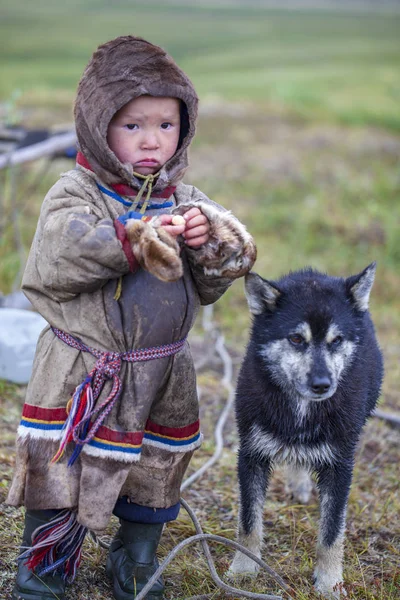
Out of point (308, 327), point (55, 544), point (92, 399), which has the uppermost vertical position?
point (308, 327)

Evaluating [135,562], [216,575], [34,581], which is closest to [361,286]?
[216,575]

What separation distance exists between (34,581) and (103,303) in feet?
3.49

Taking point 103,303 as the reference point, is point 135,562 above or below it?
below

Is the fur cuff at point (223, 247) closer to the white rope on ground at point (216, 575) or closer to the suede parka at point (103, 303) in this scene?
the suede parka at point (103, 303)

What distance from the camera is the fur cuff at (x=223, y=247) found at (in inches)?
95.0

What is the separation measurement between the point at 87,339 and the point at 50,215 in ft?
1.46

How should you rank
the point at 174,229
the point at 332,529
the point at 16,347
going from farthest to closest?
the point at 16,347
the point at 332,529
the point at 174,229

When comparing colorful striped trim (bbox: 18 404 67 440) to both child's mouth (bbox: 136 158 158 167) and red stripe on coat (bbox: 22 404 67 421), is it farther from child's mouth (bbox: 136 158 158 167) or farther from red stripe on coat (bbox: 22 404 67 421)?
child's mouth (bbox: 136 158 158 167)

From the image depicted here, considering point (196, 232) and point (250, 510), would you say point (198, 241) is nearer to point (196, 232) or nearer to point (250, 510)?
point (196, 232)

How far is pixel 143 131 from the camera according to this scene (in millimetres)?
2500

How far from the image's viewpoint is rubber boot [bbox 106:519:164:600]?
2682 mm

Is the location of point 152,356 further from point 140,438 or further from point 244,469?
point 244,469

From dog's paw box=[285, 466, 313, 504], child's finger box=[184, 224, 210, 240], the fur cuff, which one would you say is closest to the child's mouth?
the fur cuff

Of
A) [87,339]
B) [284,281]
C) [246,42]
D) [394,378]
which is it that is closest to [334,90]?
[246,42]
